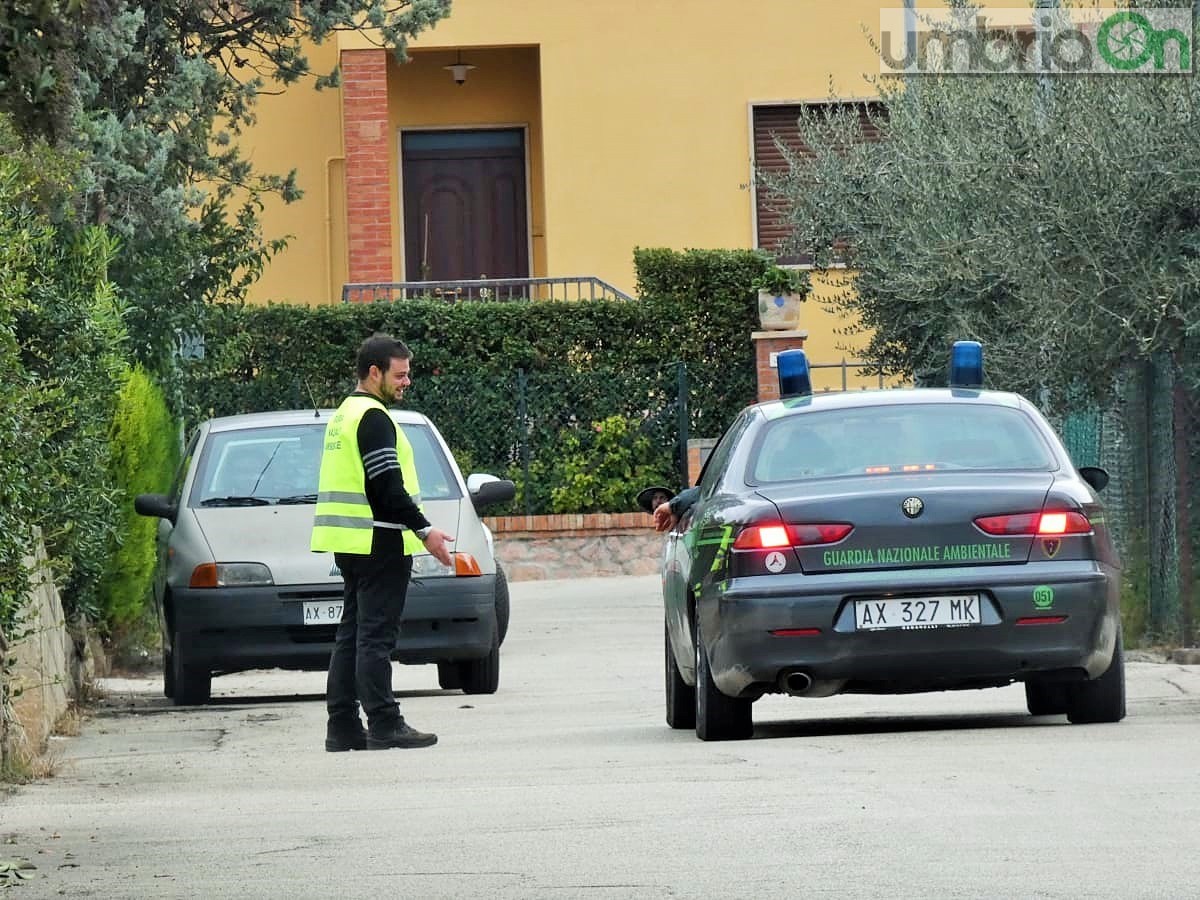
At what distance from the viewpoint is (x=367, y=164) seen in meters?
31.0

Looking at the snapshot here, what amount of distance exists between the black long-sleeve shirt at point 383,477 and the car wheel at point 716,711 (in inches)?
51.9

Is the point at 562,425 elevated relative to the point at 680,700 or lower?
elevated

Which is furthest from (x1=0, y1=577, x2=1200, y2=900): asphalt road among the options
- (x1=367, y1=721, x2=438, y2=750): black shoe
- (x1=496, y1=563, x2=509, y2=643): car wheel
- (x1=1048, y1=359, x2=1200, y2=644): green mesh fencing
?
(x1=496, y1=563, x2=509, y2=643): car wheel

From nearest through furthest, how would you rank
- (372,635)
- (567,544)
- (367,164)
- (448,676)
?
1. (372,635)
2. (448,676)
3. (567,544)
4. (367,164)

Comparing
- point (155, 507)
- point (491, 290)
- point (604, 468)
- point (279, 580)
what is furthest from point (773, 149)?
point (279, 580)

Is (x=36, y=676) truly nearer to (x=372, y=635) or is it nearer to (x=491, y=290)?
(x=372, y=635)

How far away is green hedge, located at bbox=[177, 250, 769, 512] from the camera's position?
26234 mm

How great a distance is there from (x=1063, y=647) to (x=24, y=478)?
4232mm

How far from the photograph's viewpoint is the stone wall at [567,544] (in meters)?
25.5

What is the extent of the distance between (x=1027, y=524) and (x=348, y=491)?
2.77 meters

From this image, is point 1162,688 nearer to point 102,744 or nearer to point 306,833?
point 102,744

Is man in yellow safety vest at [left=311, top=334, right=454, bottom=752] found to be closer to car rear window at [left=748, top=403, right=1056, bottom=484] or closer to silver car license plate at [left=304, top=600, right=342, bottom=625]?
car rear window at [left=748, top=403, right=1056, bottom=484]

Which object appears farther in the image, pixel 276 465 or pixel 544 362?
pixel 544 362

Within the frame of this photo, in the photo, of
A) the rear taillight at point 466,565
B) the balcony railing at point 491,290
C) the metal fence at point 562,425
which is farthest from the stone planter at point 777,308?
the rear taillight at point 466,565
